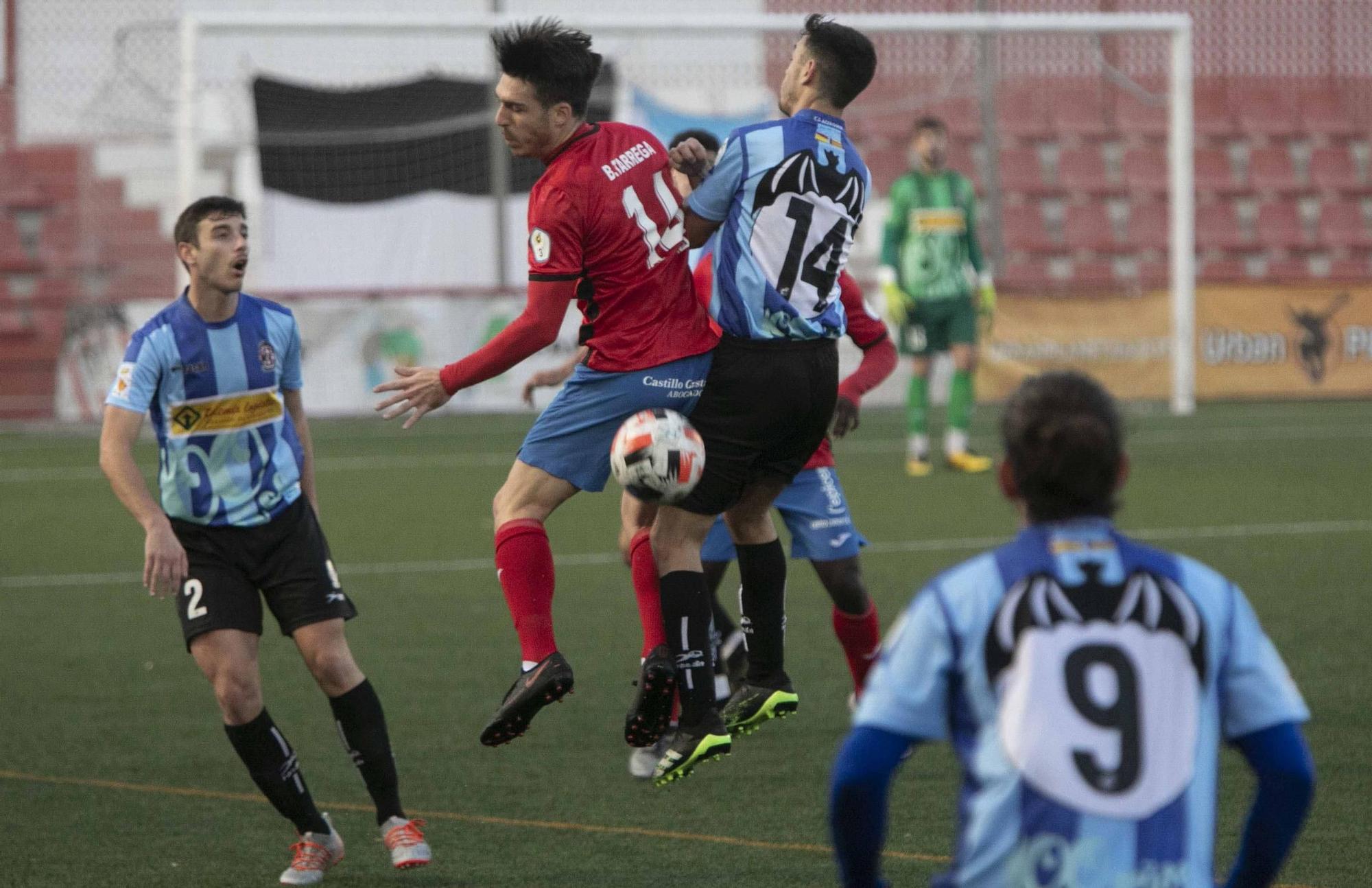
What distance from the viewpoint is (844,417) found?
6098mm

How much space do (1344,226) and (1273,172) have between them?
3.84ft

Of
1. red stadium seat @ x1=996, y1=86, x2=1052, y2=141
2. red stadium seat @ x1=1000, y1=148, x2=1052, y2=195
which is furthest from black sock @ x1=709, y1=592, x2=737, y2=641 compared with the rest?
red stadium seat @ x1=996, y1=86, x2=1052, y2=141

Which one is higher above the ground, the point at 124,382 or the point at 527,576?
the point at 124,382

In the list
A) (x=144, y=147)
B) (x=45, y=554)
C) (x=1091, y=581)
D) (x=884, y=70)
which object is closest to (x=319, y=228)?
(x=144, y=147)

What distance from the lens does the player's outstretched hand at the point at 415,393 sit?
15.0 feet

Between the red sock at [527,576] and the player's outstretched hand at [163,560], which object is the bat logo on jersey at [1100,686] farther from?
the player's outstretched hand at [163,560]

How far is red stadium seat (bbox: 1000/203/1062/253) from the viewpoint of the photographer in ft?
74.0

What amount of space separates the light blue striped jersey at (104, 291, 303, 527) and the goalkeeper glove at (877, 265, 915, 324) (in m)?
8.41

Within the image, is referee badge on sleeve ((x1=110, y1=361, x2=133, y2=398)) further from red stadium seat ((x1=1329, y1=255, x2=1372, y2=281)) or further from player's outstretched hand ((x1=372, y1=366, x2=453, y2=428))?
red stadium seat ((x1=1329, y1=255, x2=1372, y2=281))

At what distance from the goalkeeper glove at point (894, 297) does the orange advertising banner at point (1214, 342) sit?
4.21m

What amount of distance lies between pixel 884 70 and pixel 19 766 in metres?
18.1

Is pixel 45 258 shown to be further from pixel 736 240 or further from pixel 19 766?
pixel 736 240

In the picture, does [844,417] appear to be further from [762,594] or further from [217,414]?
[217,414]

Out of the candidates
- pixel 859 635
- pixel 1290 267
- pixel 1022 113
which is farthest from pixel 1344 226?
pixel 859 635
